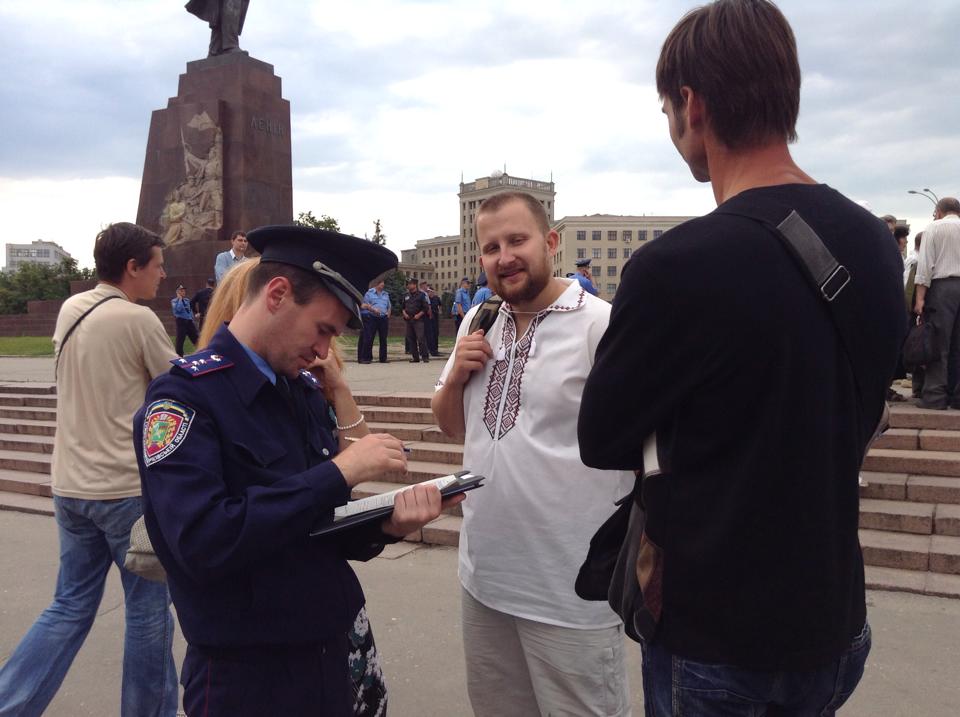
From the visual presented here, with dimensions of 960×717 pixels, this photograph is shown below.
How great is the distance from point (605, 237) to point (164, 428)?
120945 millimetres

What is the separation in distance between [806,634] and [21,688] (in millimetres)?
2878

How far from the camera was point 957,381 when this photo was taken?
7.05 meters

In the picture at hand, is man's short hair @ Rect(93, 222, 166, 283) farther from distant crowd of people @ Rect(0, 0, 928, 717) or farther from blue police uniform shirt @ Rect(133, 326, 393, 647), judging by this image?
blue police uniform shirt @ Rect(133, 326, 393, 647)

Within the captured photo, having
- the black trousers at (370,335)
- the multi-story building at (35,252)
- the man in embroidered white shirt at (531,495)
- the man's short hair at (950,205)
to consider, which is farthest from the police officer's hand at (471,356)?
the multi-story building at (35,252)

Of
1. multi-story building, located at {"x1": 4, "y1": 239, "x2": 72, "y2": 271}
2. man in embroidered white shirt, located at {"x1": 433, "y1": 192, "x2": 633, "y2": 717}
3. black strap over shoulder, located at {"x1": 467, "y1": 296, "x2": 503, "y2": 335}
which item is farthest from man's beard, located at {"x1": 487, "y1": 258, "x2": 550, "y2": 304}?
multi-story building, located at {"x1": 4, "y1": 239, "x2": 72, "y2": 271}

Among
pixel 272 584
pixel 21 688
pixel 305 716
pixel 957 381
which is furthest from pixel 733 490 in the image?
pixel 957 381

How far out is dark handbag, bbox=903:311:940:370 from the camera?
693cm

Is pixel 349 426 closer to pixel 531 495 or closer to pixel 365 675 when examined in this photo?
pixel 531 495

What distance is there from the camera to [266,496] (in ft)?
5.11

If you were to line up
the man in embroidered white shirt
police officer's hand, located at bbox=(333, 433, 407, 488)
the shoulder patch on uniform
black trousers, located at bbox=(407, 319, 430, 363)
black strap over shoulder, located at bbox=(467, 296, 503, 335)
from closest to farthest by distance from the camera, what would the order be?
police officer's hand, located at bbox=(333, 433, 407, 488) < the shoulder patch on uniform < the man in embroidered white shirt < black strap over shoulder, located at bbox=(467, 296, 503, 335) < black trousers, located at bbox=(407, 319, 430, 363)

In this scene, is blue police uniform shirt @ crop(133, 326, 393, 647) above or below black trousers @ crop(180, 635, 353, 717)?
above

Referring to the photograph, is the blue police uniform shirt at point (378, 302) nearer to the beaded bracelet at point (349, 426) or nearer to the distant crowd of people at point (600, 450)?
the distant crowd of people at point (600, 450)

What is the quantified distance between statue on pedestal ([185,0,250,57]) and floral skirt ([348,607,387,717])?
2057cm

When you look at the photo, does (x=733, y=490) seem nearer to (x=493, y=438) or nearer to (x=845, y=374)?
(x=845, y=374)
